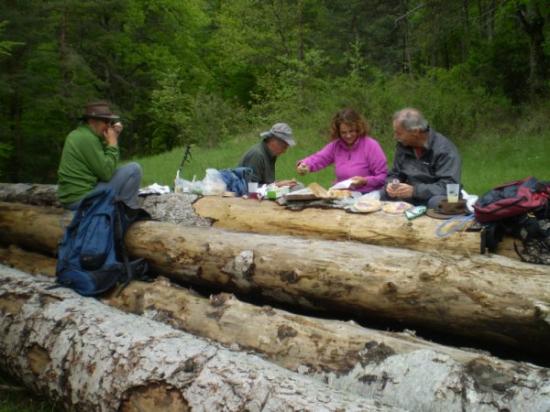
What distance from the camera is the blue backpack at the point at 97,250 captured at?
425 cm

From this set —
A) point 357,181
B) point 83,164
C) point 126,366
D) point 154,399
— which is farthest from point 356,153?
point 154,399

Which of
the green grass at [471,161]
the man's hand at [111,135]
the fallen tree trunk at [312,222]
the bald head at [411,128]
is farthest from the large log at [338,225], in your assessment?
the green grass at [471,161]

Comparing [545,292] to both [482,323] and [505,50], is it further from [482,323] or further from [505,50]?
[505,50]

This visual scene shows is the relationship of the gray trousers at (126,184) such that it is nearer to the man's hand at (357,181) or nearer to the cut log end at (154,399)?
the man's hand at (357,181)

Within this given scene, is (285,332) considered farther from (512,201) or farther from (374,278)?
(512,201)

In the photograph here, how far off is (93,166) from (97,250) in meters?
1.14

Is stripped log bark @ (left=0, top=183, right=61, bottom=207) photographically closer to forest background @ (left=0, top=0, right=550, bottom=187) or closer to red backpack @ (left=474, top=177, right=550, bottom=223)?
forest background @ (left=0, top=0, right=550, bottom=187)

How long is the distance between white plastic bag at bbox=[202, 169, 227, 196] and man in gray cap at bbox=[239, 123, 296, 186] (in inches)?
17.4

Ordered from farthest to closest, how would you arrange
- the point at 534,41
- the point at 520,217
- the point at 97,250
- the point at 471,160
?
the point at 534,41 → the point at 471,160 → the point at 97,250 → the point at 520,217

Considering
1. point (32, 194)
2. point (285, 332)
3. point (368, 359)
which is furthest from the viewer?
point (32, 194)

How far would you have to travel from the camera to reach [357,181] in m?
5.59

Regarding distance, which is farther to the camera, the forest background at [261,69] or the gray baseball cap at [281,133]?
the forest background at [261,69]

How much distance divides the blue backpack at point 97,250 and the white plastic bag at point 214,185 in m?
1.24

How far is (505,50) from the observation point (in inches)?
736
